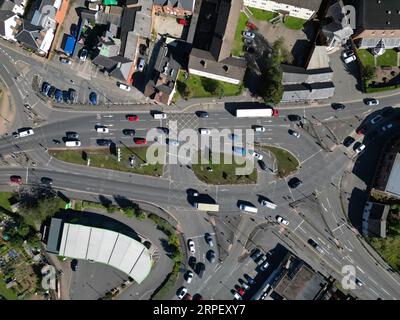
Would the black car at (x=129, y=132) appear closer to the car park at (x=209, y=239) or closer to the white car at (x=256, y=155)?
the white car at (x=256, y=155)

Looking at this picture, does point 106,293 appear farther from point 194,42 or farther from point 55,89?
point 194,42

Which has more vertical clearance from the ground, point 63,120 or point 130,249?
point 63,120

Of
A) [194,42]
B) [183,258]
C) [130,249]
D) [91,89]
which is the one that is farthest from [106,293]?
[194,42]

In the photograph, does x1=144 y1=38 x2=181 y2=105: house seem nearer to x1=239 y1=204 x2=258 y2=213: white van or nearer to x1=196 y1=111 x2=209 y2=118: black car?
x1=196 y1=111 x2=209 y2=118: black car

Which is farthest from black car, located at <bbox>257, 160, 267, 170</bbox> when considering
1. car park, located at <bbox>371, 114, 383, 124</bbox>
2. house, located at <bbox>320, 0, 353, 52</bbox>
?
house, located at <bbox>320, 0, 353, 52</bbox>

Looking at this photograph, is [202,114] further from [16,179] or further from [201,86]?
[16,179]

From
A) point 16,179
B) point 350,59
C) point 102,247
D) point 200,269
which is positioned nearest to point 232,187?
point 200,269
